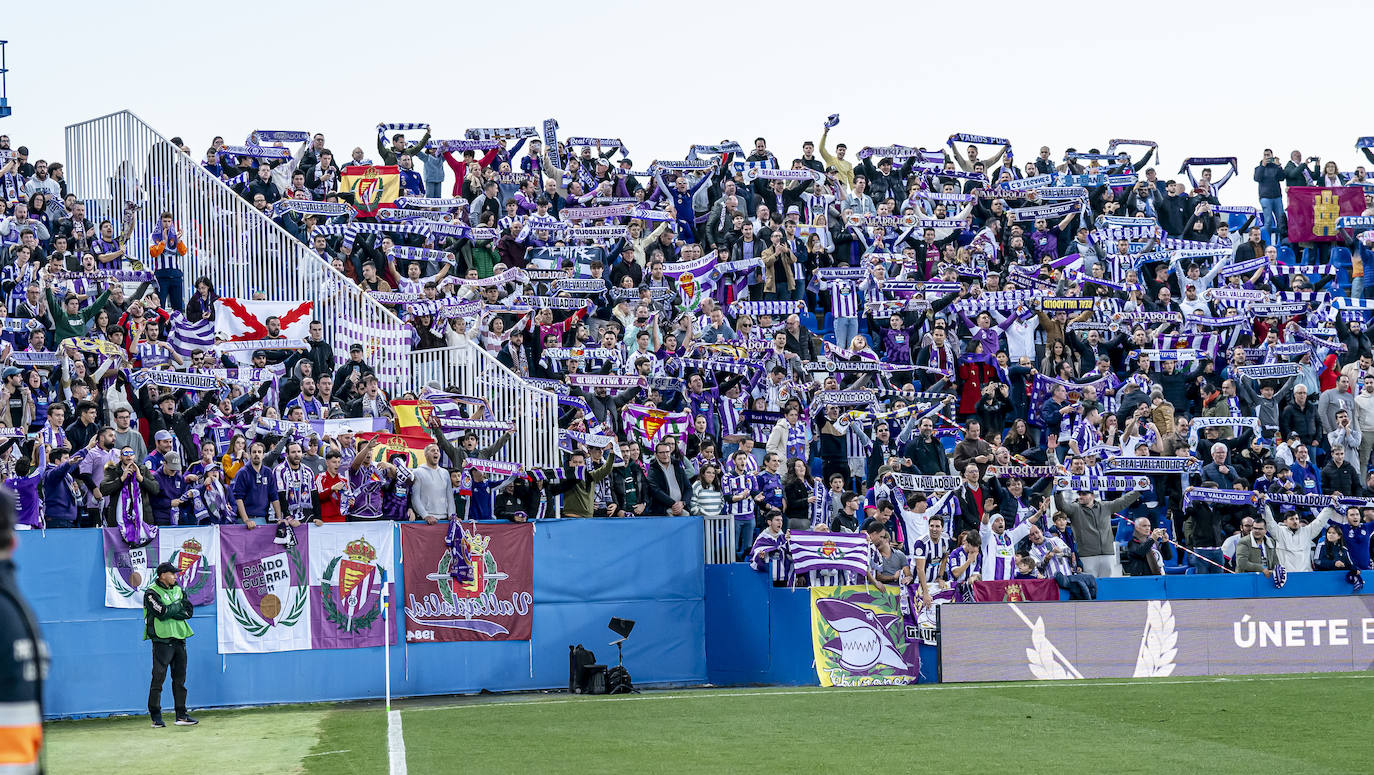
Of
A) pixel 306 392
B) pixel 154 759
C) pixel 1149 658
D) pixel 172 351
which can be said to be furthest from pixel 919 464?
pixel 154 759

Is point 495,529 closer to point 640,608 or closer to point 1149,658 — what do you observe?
point 640,608

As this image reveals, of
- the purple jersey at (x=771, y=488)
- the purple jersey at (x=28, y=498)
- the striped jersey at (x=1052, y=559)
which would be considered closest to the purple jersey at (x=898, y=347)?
the purple jersey at (x=771, y=488)

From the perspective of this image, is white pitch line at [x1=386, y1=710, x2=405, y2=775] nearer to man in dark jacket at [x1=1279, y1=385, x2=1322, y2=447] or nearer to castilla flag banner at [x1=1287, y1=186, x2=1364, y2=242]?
man in dark jacket at [x1=1279, y1=385, x2=1322, y2=447]

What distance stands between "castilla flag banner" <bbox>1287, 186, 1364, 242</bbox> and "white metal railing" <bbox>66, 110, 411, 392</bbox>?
18613 millimetres

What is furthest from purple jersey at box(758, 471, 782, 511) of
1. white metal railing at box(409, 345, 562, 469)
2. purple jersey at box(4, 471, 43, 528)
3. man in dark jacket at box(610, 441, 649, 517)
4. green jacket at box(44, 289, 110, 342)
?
green jacket at box(44, 289, 110, 342)

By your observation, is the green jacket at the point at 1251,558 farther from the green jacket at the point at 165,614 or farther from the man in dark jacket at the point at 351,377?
the green jacket at the point at 165,614

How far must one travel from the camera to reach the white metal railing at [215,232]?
1006 inches

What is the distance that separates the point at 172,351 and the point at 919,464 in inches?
397

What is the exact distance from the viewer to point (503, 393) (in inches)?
960

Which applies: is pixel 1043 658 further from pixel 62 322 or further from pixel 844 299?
pixel 62 322

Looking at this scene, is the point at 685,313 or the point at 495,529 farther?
the point at 685,313

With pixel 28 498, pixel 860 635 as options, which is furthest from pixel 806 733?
pixel 28 498

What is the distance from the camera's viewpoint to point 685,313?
27766 mm

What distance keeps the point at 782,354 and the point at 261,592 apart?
29.3 ft
